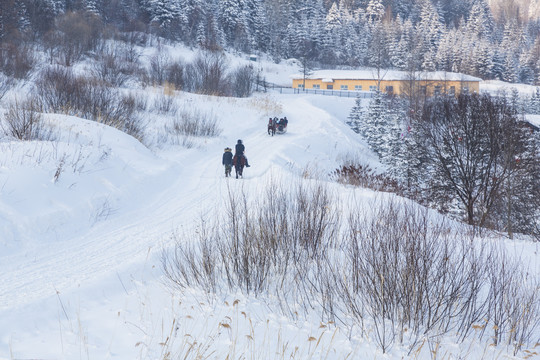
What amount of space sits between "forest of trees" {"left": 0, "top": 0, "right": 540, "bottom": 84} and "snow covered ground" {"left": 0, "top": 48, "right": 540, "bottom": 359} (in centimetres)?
3196

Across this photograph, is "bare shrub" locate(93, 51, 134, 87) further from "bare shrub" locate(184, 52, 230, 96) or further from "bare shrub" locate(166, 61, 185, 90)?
"bare shrub" locate(184, 52, 230, 96)

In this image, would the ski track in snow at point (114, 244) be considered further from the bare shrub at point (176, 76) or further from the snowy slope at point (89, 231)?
the bare shrub at point (176, 76)

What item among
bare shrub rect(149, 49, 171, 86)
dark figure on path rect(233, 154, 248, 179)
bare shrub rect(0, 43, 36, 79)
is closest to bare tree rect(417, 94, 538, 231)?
dark figure on path rect(233, 154, 248, 179)

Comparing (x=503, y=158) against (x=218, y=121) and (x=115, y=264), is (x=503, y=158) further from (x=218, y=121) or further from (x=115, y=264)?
(x=115, y=264)

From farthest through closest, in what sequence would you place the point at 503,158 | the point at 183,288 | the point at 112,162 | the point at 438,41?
1. the point at 438,41
2. the point at 503,158
3. the point at 112,162
4. the point at 183,288

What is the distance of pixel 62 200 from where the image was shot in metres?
6.81

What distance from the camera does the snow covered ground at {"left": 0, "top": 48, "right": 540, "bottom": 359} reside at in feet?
10.2

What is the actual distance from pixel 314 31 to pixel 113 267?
274 ft

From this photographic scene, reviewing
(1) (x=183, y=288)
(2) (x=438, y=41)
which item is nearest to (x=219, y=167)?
(1) (x=183, y=288)

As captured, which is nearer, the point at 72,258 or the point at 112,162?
the point at 72,258

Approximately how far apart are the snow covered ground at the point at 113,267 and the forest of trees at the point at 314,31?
105 feet

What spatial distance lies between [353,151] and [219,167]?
35.5 ft

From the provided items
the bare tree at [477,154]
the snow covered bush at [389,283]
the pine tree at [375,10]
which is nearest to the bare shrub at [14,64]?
the snow covered bush at [389,283]

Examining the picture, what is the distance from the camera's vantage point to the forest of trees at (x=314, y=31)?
1930 inches
